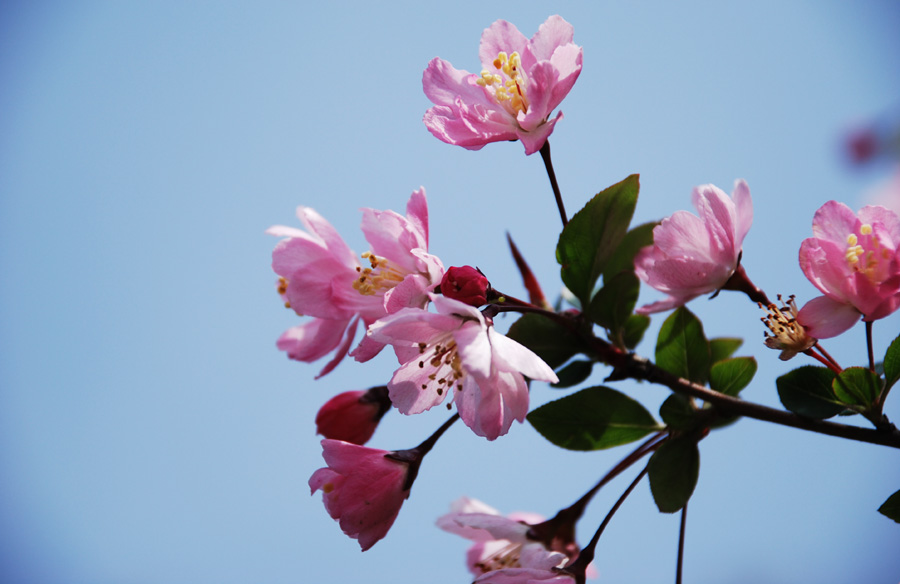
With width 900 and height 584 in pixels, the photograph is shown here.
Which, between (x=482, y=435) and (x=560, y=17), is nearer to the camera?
(x=482, y=435)

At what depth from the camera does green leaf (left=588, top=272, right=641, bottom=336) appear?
3.00 ft

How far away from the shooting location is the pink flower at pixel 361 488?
82cm

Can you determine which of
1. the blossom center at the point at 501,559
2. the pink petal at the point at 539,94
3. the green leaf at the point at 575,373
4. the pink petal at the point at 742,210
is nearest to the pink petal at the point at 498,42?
the pink petal at the point at 539,94

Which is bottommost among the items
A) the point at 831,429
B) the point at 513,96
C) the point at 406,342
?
the point at 831,429

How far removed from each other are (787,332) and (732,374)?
0.11 m

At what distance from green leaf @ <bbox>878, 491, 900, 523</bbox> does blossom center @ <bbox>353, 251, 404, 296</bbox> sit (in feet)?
2.19

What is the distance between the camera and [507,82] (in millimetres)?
935

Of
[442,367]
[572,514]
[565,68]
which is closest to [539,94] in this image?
[565,68]

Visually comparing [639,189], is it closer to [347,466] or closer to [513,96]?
[513,96]

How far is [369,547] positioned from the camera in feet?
2.70

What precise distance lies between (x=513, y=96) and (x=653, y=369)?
0.42 meters

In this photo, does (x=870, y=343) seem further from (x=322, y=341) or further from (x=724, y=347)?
(x=322, y=341)

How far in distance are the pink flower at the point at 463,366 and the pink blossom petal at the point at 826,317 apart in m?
0.35

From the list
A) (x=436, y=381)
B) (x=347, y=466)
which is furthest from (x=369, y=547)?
(x=436, y=381)
